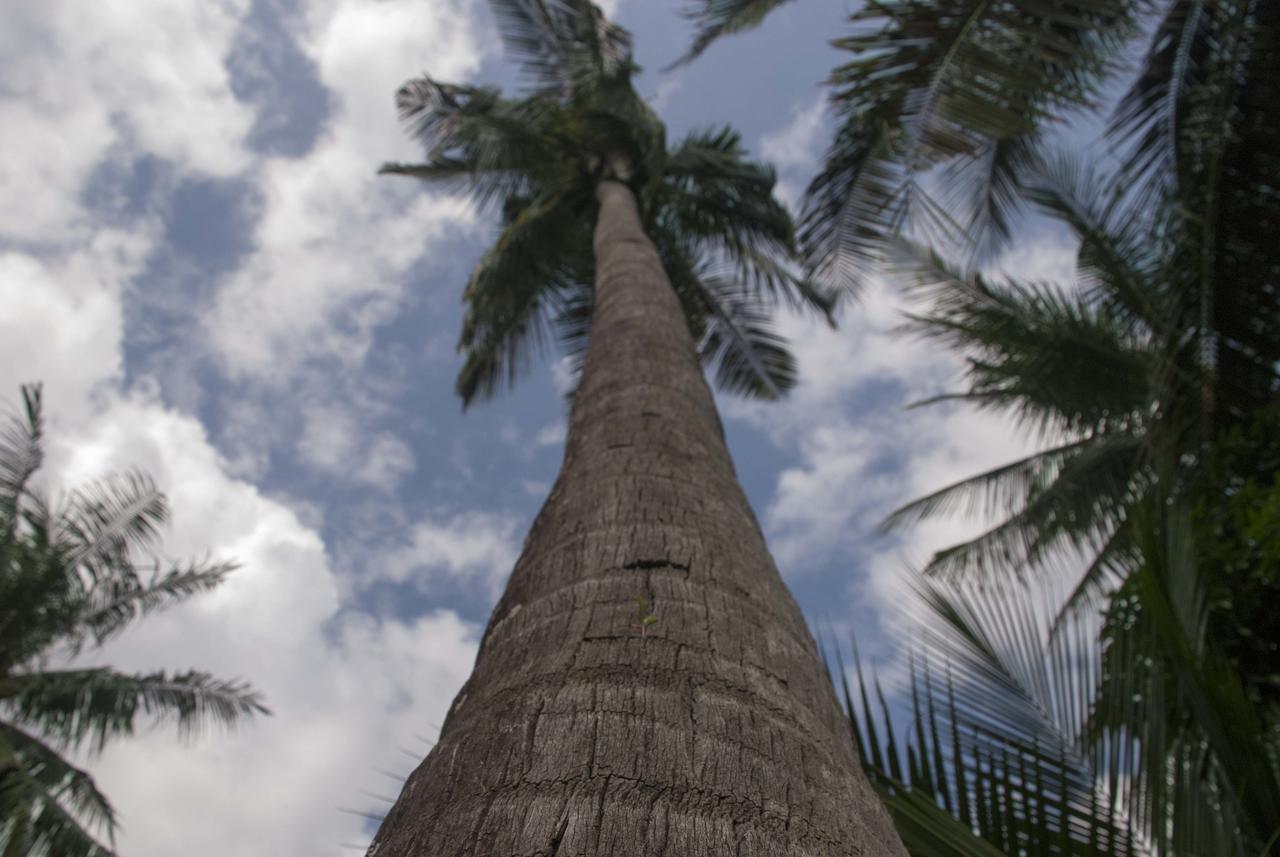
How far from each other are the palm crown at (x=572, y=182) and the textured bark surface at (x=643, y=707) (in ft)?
21.2

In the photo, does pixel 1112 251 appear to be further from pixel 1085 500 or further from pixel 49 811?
pixel 49 811

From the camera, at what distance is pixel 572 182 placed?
8492 mm

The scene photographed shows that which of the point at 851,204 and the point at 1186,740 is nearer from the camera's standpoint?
the point at 1186,740

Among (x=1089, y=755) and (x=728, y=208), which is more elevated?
(x=728, y=208)

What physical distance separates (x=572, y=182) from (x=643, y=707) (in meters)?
7.85

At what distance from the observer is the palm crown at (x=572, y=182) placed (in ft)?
26.2

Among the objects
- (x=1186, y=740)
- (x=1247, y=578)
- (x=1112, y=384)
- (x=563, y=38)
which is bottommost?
(x=1186, y=740)

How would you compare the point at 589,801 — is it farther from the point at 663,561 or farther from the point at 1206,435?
the point at 1206,435

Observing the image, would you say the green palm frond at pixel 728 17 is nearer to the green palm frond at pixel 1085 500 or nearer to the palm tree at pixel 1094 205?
the palm tree at pixel 1094 205

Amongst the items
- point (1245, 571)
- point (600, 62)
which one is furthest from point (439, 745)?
point (600, 62)

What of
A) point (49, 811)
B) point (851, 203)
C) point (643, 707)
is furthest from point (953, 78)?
point (49, 811)

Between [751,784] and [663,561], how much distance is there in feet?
2.02

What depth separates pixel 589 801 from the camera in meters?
0.97

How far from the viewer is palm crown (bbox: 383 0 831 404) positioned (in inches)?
314
